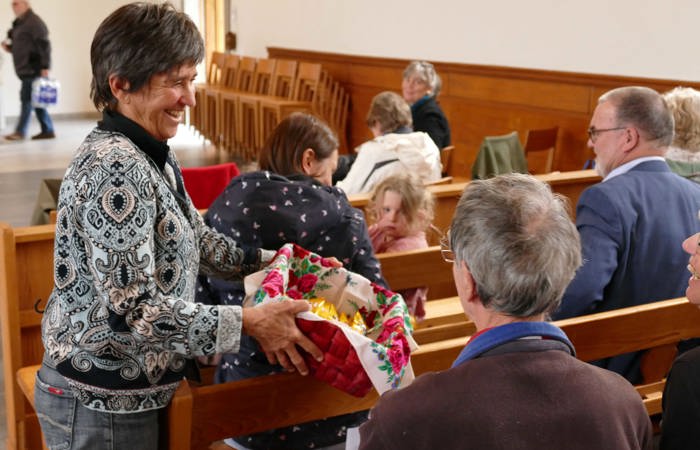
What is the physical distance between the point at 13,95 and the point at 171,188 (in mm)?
12568

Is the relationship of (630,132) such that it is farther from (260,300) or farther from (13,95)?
(13,95)

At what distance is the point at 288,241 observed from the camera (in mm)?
2100

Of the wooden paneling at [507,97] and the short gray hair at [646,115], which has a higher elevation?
the short gray hair at [646,115]

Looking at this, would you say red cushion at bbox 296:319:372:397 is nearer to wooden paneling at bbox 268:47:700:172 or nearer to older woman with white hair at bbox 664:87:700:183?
older woman with white hair at bbox 664:87:700:183

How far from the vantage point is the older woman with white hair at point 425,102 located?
627 cm

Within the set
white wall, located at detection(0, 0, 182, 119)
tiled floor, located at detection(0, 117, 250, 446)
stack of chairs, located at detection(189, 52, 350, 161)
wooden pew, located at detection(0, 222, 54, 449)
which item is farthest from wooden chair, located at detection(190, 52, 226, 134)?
wooden pew, located at detection(0, 222, 54, 449)

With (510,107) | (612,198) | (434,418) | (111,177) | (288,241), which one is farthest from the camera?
(510,107)

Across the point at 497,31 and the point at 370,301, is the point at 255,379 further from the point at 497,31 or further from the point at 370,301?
the point at 497,31

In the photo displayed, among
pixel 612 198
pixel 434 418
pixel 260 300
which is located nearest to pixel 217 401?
pixel 260 300

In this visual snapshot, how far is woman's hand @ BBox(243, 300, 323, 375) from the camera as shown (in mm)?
1605

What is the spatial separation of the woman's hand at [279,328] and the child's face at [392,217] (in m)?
1.60

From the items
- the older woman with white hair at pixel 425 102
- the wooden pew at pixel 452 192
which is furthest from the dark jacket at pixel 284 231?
the older woman with white hair at pixel 425 102

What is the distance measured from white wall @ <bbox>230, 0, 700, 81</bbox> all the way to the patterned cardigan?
500 cm

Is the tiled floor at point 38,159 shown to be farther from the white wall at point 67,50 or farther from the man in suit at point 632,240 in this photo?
the man in suit at point 632,240
